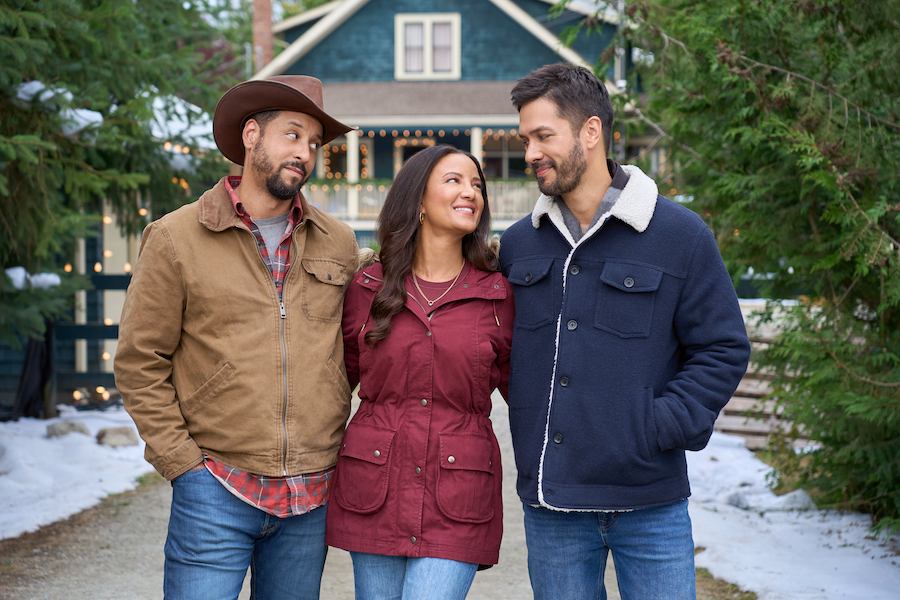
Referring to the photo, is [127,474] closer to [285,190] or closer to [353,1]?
[285,190]

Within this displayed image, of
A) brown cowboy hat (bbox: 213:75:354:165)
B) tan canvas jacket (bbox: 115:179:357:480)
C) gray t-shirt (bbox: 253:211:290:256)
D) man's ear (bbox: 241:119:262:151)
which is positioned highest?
brown cowboy hat (bbox: 213:75:354:165)

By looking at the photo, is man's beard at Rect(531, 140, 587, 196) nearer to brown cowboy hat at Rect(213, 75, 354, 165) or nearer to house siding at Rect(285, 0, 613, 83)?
brown cowboy hat at Rect(213, 75, 354, 165)

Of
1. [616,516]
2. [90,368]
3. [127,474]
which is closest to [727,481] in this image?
[616,516]

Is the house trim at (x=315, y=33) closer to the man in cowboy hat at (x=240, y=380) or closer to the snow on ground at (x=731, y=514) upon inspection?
the snow on ground at (x=731, y=514)

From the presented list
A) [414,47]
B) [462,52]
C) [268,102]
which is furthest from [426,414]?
[414,47]

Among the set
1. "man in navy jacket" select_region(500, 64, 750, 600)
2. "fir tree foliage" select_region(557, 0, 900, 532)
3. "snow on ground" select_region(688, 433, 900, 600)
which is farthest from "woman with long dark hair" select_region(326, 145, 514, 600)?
"snow on ground" select_region(688, 433, 900, 600)

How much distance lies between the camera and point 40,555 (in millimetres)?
5301

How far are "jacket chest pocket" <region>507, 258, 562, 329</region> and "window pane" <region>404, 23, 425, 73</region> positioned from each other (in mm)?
18381

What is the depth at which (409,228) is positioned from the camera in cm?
314

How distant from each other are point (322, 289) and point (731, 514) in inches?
169

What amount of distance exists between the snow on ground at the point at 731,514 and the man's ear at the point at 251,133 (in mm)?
3601

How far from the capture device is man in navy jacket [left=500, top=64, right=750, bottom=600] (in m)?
2.67

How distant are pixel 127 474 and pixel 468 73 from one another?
1532 centimetres

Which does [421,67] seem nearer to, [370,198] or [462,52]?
[462,52]
